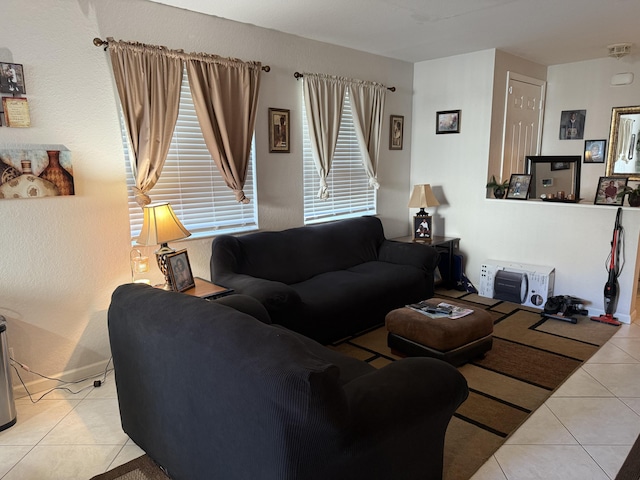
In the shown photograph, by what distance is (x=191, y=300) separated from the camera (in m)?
1.83

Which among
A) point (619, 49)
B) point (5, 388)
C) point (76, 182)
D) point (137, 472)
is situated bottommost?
point (137, 472)

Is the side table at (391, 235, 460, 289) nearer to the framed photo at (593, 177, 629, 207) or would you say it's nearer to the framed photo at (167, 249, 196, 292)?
the framed photo at (593, 177, 629, 207)

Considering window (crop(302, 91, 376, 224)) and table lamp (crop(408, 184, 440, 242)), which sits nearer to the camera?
window (crop(302, 91, 376, 224))

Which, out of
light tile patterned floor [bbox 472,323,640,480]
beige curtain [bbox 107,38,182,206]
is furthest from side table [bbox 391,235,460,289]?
beige curtain [bbox 107,38,182,206]

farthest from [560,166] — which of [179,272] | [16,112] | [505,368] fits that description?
[16,112]

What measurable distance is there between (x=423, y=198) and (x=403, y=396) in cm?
349

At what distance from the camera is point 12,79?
2.59 m

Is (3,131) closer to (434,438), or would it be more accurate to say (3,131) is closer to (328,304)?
(328,304)

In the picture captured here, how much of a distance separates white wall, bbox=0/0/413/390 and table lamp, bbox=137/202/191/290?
383 millimetres

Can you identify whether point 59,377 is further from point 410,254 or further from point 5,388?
point 410,254

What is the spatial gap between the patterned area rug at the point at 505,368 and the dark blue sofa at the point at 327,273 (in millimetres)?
311

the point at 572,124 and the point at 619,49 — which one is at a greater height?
the point at 619,49

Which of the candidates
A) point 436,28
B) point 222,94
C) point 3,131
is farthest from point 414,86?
point 3,131

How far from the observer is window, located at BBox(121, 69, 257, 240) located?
3.33 metres
